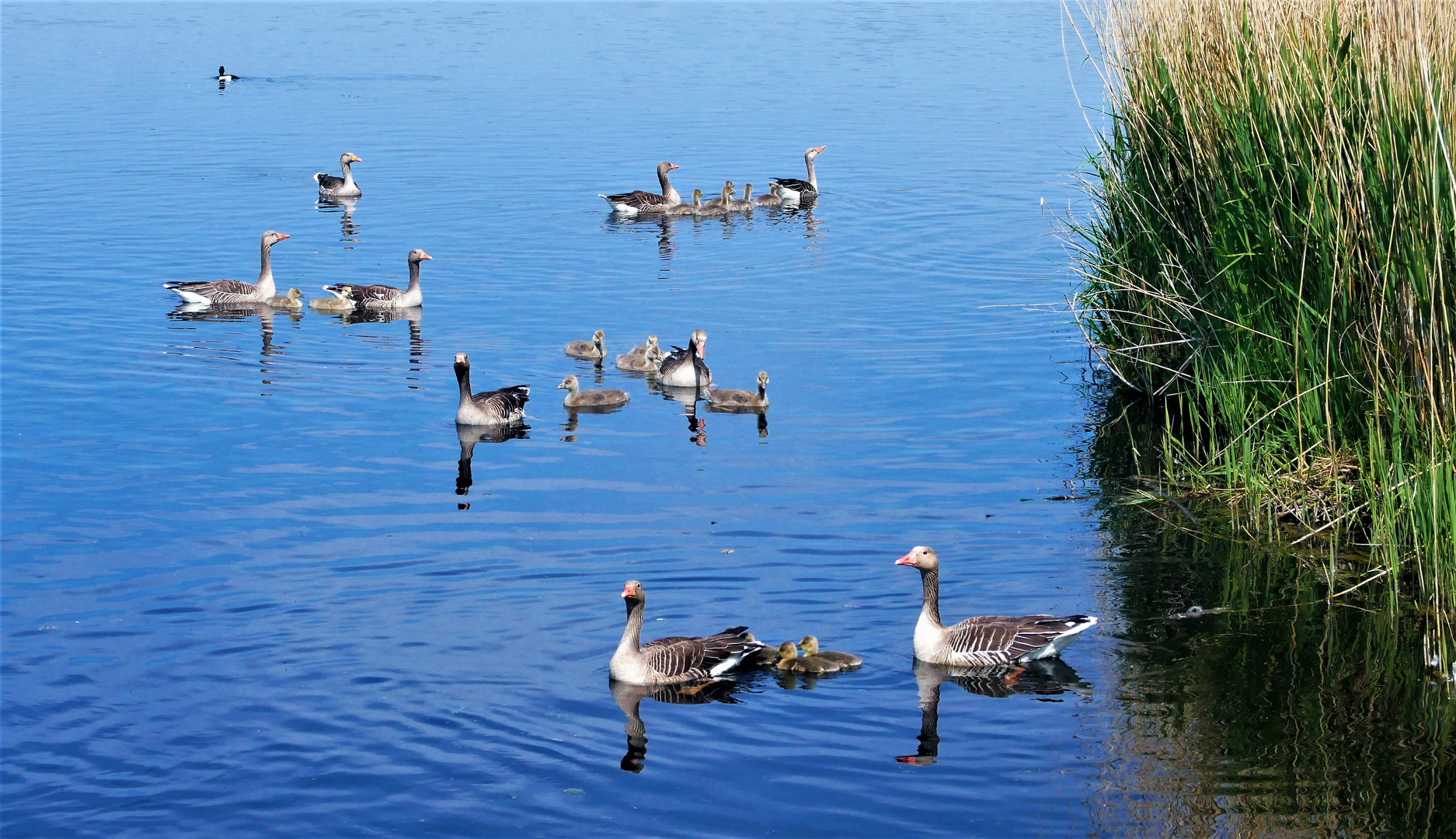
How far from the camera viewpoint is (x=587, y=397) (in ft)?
71.8

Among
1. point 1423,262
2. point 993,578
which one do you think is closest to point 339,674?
point 993,578

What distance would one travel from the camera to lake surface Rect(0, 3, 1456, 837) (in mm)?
11156

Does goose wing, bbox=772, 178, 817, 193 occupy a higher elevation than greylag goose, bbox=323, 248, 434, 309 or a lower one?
higher

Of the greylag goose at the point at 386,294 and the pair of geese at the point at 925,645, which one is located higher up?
the greylag goose at the point at 386,294

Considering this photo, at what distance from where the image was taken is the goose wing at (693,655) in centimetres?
1273

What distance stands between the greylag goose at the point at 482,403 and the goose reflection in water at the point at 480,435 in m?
Answer: 0.08

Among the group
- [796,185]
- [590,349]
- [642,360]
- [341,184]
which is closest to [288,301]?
[590,349]

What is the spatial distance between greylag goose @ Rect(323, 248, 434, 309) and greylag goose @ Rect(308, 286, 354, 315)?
14 millimetres

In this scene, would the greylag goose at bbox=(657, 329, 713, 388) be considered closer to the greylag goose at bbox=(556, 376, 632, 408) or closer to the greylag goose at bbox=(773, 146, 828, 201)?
the greylag goose at bbox=(556, 376, 632, 408)

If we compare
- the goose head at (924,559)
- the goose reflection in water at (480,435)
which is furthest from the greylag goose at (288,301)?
the goose head at (924,559)

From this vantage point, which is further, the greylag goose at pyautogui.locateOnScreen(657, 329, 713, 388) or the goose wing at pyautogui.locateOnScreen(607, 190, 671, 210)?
the goose wing at pyautogui.locateOnScreen(607, 190, 671, 210)

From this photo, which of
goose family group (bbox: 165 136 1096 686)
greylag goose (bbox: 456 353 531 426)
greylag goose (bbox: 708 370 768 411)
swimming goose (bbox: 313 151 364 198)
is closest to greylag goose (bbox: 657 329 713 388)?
goose family group (bbox: 165 136 1096 686)

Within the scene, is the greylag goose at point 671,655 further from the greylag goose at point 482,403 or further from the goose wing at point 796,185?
the goose wing at point 796,185

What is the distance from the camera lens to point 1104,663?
13.0 metres
